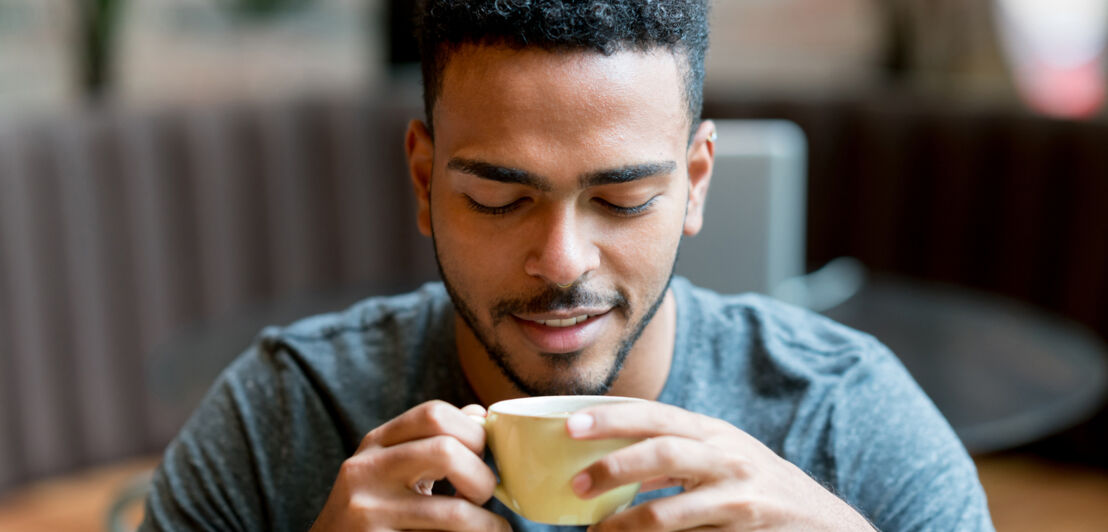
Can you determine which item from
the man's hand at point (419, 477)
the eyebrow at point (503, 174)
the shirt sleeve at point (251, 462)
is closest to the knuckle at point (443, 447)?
the man's hand at point (419, 477)

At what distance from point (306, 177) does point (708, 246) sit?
1614 millimetres

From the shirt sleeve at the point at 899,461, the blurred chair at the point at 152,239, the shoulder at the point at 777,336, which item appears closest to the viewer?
the shirt sleeve at the point at 899,461

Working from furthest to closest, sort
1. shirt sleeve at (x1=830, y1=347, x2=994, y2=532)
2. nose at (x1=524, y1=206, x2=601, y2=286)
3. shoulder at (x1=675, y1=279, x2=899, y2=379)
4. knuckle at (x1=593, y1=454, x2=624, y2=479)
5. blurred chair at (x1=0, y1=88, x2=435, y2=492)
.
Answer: blurred chair at (x1=0, y1=88, x2=435, y2=492)
shoulder at (x1=675, y1=279, x2=899, y2=379)
shirt sleeve at (x1=830, y1=347, x2=994, y2=532)
nose at (x1=524, y1=206, x2=601, y2=286)
knuckle at (x1=593, y1=454, x2=624, y2=479)

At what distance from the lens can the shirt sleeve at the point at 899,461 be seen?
1.09m

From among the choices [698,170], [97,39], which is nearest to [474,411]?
[698,170]

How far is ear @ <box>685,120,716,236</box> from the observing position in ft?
3.76

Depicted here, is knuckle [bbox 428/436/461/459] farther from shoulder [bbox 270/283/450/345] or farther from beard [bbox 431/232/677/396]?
shoulder [bbox 270/283/450/345]

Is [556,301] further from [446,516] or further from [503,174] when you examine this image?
[446,516]

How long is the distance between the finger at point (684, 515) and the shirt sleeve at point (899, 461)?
0.28 m

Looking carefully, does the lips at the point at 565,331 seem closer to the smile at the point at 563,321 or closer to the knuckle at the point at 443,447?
the smile at the point at 563,321

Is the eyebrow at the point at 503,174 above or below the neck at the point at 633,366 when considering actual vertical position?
above

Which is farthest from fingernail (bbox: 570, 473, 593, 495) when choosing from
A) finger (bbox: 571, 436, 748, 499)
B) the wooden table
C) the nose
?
the wooden table

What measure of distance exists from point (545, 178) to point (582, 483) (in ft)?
0.93

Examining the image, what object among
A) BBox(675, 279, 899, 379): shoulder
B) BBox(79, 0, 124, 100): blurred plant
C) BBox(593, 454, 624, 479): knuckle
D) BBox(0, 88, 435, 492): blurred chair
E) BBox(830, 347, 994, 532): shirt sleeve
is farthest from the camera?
BBox(79, 0, 124, 100): blurred plant
